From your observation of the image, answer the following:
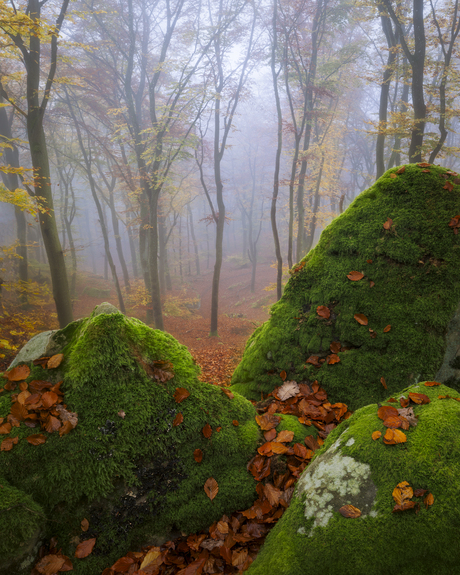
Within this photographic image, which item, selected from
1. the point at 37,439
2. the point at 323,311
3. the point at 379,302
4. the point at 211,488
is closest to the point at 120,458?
the point at 37,439

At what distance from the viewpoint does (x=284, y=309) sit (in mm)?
3855

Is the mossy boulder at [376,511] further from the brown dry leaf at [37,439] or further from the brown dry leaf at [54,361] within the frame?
the brown dry leaf at [54,361]

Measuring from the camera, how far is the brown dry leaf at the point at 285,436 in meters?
2.31

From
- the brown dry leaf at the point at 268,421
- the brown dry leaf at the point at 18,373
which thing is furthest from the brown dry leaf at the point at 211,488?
the brown dry leaf at the point at 18,373

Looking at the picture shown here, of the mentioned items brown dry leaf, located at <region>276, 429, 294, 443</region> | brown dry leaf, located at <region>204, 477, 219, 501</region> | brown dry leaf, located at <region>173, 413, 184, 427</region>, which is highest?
brown dry leaf, located at <region>173, 413, 184, 427</region>

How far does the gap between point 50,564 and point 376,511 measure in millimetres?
1856

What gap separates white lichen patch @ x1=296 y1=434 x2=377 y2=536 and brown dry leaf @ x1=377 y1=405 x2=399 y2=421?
0.25m

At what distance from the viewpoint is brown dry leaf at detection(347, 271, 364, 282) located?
3338 millimetres

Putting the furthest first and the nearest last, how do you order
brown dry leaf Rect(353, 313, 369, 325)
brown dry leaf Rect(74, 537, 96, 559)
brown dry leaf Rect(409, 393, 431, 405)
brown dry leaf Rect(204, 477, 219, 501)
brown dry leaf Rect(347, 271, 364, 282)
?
brown dry leaf Rect(347, 271, 364, 282)
brown dry leaf Rect(353, 313, 369, 325)
brown dry leaf Rect(204, 477, 219, 501)
brown dry leaf Rect(409, 393, 431, 405)
brown dry leaf Rect(74, 537, 96, 559)

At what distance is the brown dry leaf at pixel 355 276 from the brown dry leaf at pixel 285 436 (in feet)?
6.23

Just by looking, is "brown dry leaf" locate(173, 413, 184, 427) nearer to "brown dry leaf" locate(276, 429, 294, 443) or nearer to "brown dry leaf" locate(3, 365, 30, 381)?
"brown dry leaf" locate(276, 429, 294, 443)

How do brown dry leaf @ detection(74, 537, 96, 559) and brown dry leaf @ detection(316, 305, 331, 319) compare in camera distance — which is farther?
brown dry leaf @ detection(316, 305, 331, 319)

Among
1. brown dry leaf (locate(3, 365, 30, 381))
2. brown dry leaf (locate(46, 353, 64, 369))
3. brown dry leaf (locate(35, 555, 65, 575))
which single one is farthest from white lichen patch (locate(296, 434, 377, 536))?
brown dry leaf (locate(3, 365, 30, 381))

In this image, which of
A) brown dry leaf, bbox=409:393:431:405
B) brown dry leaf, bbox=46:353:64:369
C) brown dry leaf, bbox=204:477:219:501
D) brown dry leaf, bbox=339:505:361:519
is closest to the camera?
brown dry leaf, bbox=339:505:361:519
